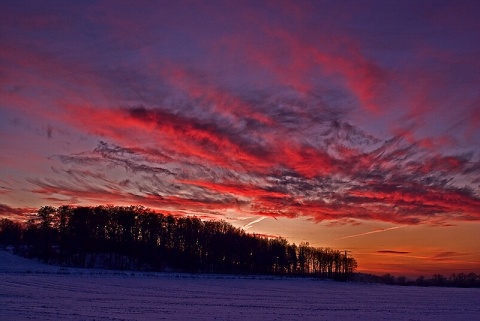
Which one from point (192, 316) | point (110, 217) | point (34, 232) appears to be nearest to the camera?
point (192, 316)

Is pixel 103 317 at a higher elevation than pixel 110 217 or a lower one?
lower

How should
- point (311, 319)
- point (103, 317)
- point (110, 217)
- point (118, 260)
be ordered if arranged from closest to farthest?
point (103, 317) → point (311, 319) → point (118, 260) → point (110, 217)

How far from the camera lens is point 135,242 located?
142000mm

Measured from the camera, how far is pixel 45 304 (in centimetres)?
2855

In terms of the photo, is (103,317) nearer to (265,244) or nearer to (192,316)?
(192,316)

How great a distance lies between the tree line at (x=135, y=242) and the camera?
121250 millimetres

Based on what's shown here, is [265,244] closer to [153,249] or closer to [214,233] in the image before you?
[214,233]

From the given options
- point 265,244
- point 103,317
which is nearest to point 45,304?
point 103,317

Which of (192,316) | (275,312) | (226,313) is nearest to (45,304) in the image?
(192,316)

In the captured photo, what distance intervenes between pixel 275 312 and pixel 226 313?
4.48 metres

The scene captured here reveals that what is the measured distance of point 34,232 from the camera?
133m

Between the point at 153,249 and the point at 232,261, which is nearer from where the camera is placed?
the point at 153,249

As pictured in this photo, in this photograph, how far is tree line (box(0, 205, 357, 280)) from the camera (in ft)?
398

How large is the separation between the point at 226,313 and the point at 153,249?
115 m
